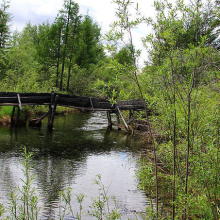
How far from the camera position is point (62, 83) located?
33625mm

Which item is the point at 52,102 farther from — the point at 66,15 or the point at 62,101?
the point at 66,15

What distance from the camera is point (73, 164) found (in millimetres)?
9516

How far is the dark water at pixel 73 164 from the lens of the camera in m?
6.47

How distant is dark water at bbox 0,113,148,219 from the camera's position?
647 cm

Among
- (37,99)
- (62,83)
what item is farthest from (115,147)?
(62,83)

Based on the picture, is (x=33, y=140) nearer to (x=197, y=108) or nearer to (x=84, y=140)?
(x=84, y=140)

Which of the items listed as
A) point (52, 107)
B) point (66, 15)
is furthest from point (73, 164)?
point (66, 15)

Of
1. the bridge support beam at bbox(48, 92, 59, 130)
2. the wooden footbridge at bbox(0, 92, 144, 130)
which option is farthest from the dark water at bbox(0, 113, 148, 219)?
the wooden footbridge at bbox(0, 92, 144, 130)

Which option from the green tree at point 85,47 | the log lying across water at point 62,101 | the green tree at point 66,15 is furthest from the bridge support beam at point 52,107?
the green tree at point 85,47

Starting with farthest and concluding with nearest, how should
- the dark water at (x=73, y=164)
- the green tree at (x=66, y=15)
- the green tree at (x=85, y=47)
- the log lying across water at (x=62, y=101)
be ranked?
the green tree at (x=85, y=47), the green tree at (x=66, y=15), the log lying across water at (x=62, y=101), the dark water at (x=73, y=164)

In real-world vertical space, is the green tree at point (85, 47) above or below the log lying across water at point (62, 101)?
above

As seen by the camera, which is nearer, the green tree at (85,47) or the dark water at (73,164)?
the dark water at (73,164)

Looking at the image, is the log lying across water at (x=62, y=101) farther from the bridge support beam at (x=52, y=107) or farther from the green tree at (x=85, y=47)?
the green tree at (x=85, y=47)

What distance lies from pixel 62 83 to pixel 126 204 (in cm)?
2846
